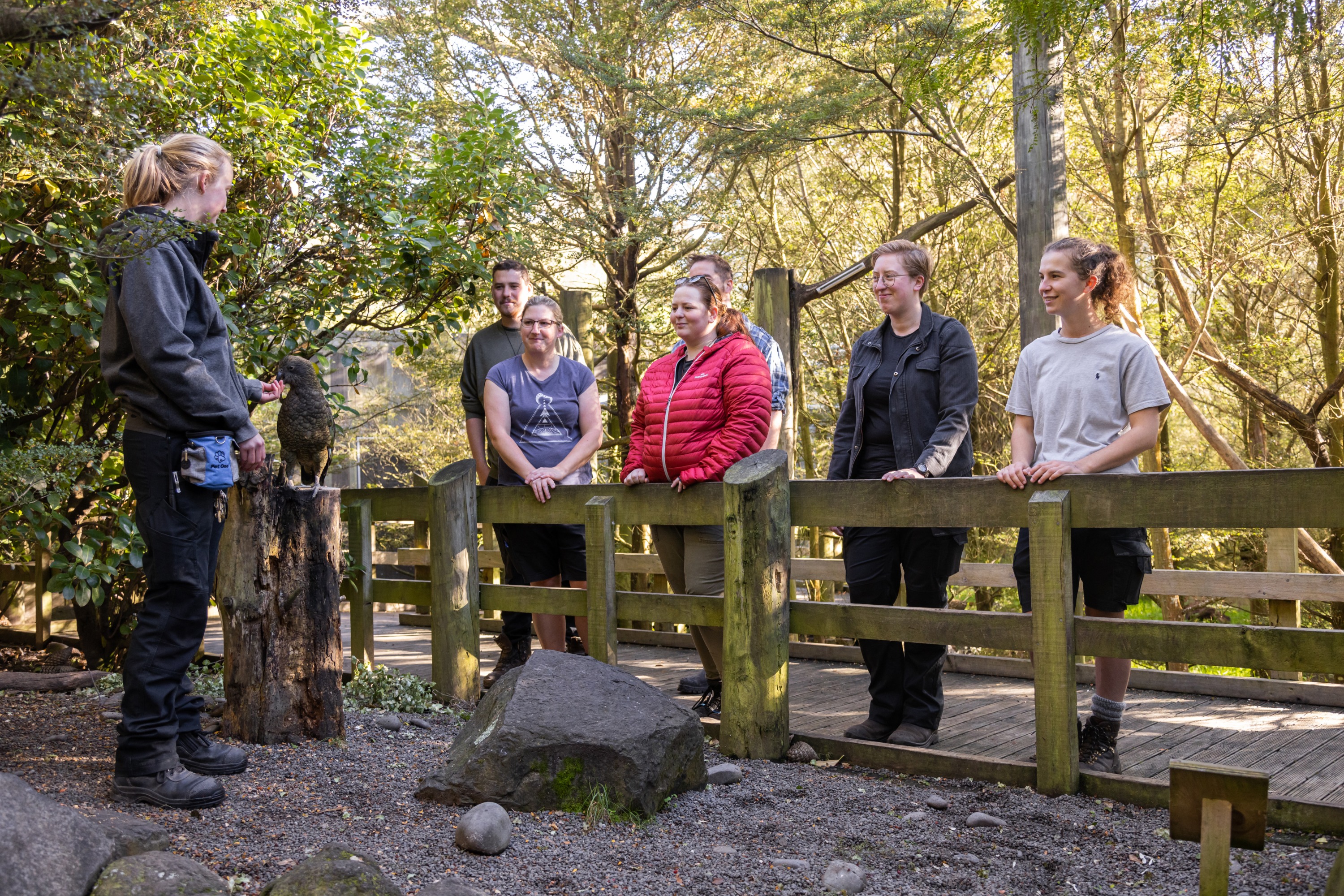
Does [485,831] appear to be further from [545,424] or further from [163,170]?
[545,424]

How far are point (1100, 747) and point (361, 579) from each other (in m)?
3.64

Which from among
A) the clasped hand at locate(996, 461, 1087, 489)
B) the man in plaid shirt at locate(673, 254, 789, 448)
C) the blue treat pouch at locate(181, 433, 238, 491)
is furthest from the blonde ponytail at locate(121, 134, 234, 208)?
the clasped hand at locate(996, 461, 1087, 489)

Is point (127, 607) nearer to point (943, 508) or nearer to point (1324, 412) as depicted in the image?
point (943, 508)

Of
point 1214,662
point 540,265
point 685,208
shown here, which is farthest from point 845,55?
point 1214,662

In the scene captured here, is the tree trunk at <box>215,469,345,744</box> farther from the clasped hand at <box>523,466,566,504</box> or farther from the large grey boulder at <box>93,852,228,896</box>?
the large grey boulder at <box>93,852,228,896</box>

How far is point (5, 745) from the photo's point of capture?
12.3 feet

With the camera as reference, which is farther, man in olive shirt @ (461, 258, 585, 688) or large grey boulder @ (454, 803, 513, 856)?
man in olive shirt @ (461, 258, 585, 688)

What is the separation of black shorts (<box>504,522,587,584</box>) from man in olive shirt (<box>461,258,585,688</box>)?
0.13 meters

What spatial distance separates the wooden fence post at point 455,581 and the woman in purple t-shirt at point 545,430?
25 cm

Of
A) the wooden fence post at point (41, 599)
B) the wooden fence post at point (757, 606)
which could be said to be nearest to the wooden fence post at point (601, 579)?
the wooden fence post at point (757, 606)

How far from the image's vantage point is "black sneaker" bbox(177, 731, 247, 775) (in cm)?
342

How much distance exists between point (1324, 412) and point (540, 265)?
8012 millimetres

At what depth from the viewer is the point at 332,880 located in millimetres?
2322

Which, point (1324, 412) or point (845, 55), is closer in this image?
point (845, 55)
